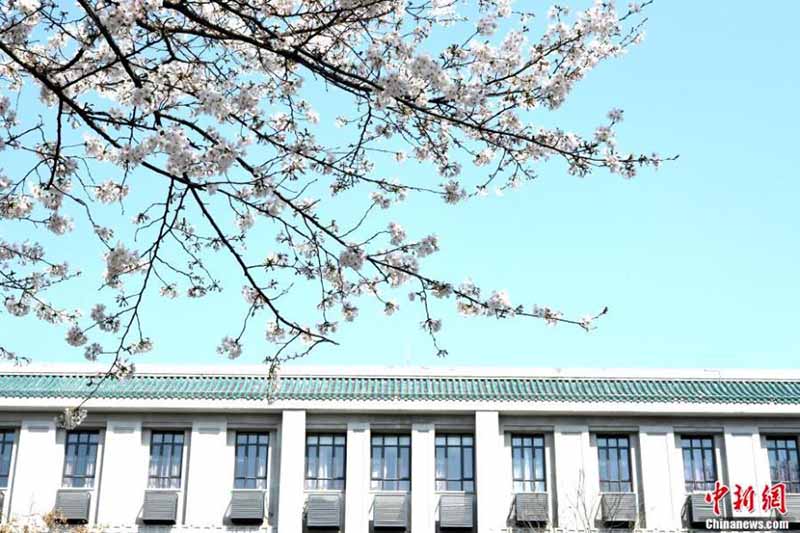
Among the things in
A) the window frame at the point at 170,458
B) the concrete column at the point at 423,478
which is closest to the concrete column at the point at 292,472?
the window frame at the point at 170,458

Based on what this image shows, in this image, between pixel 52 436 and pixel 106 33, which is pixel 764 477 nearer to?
pixel 52 436

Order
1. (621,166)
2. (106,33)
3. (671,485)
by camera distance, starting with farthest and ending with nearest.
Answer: (671,485) < (621,166) < (106,33)

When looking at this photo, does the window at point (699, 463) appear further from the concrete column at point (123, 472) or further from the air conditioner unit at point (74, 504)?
the air conditioner unit at point (74, 504)

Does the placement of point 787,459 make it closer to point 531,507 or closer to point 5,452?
point 531,507

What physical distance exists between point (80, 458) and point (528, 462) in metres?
9.24

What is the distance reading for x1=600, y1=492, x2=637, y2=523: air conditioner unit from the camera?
23.7m

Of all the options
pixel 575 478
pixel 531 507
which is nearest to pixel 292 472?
pixel 531 507

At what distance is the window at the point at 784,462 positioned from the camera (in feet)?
80.7

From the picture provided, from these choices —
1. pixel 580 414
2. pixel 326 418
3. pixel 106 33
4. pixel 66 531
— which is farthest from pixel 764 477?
pixel 106 33

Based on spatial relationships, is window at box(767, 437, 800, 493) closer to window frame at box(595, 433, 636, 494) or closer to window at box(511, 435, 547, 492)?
window frame at box(595, 433, 636, 494)

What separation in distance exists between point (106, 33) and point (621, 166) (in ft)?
10.1

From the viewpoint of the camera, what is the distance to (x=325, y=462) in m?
24.5

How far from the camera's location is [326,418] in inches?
960

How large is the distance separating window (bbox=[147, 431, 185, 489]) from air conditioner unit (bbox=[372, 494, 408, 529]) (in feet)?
13.4
